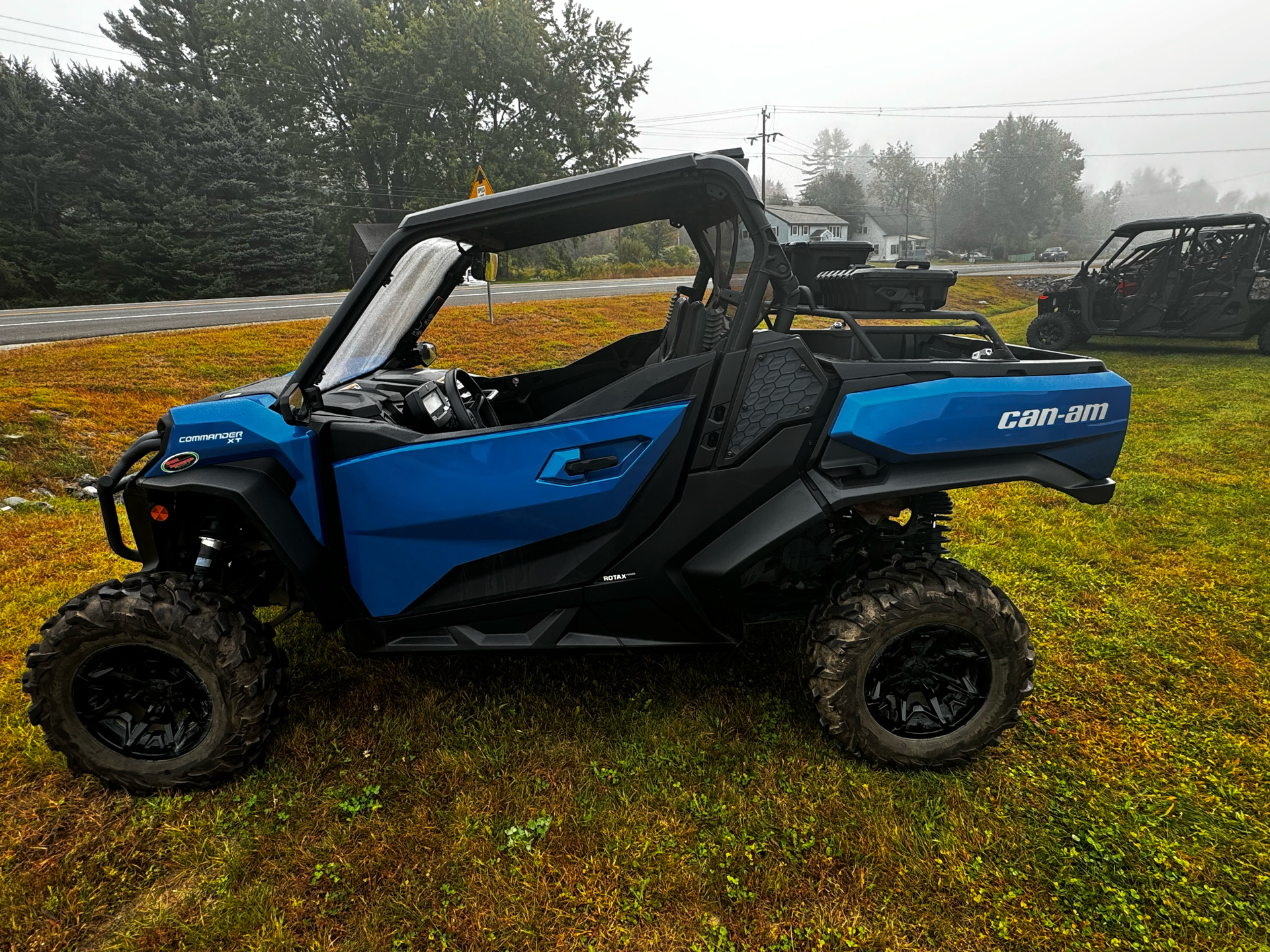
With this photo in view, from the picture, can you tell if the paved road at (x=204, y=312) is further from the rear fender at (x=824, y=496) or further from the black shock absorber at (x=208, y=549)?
the rear fender at (x=824, y=496)

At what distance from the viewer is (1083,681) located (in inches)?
116

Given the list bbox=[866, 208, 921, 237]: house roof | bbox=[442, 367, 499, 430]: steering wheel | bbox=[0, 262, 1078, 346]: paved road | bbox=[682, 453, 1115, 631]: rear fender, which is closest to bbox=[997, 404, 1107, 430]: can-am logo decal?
bbox=[682, 453, 1115, 631]: rear fender

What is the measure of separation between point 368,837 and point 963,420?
2372 mm

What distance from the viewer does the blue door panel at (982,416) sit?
7.44 feet

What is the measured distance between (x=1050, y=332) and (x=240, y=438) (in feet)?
39.5

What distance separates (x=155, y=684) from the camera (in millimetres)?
2455

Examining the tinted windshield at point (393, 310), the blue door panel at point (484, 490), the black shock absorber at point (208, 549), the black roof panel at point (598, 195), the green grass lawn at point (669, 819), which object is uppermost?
the black roof panel at point (598, 195)

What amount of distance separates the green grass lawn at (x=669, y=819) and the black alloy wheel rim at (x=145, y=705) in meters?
0.17

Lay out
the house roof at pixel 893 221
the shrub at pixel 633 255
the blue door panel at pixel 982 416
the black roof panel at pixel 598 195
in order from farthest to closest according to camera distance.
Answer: the house roof at pixel 893 221
the shrub at pixel 633 255
the blue door panel at pixel 982 416
the black roof panel at pixel 598 195

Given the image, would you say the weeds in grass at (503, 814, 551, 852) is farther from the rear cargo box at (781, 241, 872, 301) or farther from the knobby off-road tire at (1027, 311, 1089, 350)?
the knobby off-road tire at (1027, 311, 1089, 350)

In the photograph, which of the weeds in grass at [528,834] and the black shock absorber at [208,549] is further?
the black shock absorber at [208,549]

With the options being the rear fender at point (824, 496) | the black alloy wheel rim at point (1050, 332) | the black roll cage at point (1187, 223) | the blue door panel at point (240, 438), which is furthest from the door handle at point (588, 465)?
the black alloy wheel rim at point (1050, 332)

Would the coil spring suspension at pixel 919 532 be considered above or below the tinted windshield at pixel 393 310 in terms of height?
below

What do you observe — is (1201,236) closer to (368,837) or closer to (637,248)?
(368,837)
